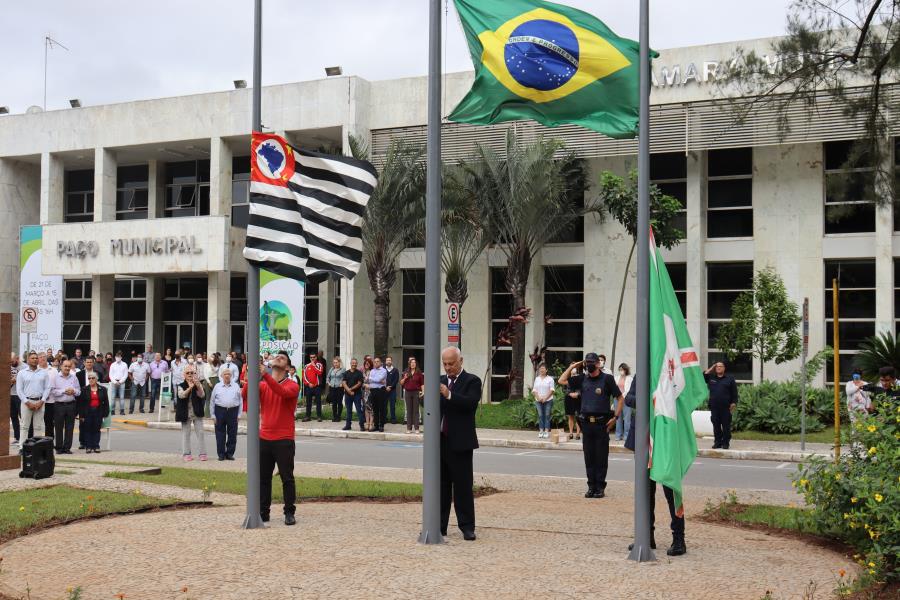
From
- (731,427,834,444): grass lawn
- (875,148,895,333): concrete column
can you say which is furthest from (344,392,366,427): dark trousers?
(875,148,895,333): concrete column

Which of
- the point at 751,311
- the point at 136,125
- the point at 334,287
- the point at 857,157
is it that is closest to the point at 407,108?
the point at 334,287

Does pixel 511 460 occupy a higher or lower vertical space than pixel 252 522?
lower

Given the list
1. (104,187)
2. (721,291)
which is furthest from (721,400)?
(104,187)

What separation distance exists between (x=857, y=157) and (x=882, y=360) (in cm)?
1234

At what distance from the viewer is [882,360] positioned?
25234 millimetres

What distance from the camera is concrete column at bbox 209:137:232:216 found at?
122ft

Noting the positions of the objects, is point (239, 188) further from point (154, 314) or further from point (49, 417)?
point (49, 417)

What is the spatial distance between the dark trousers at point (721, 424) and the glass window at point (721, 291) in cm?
1023

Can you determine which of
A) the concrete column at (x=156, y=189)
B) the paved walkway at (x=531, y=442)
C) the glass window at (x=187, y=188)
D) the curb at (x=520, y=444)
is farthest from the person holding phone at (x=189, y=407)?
the concrete column at (x=156, y=189)

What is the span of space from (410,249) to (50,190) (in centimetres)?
1541

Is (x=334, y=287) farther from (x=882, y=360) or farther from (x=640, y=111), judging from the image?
(x=640, y=111)

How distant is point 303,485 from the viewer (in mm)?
14453

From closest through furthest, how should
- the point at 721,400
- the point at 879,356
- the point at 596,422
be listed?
1. the point at 596,422
2. the point at 721,400
3. the point at 879,356

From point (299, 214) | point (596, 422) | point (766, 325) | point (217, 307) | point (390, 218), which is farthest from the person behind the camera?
point (217, 307)
